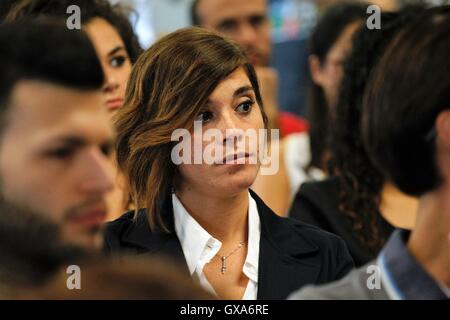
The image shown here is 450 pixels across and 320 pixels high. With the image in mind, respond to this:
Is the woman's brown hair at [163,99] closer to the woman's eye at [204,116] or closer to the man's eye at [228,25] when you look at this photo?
the woman's eye at [204,116]

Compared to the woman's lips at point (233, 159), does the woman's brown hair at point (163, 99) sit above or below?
above

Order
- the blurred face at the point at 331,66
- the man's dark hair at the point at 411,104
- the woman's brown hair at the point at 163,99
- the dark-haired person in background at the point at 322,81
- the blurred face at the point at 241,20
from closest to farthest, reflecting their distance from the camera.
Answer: the man's dark hair at the point at 411,104 → the woman's brown hair at the point at 163,99 → the dark-haired person in background at the point at 322,81 → the blurred face at the point at 331,66 → the blurred face at the point at 241,20

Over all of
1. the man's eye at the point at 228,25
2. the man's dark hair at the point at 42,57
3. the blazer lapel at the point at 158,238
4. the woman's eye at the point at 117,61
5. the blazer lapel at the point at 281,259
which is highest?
the man's eye at the point at 228,25

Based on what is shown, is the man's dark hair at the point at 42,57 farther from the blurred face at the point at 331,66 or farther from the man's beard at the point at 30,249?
the blurred face at the point at 331,66

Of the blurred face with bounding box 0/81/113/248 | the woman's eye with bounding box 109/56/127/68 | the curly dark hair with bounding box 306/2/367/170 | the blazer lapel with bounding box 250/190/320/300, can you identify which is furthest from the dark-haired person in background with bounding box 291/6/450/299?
the curly dark hair with bounding box 306/2/367/170

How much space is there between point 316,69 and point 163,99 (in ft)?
3.78

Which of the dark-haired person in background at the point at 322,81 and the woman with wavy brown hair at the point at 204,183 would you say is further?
the dark-haired person in background at the point at 322,81

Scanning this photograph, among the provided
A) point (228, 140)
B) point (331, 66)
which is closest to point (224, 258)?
point (228, 140)

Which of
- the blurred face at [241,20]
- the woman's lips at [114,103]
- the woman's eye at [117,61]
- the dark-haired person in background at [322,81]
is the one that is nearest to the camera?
the woman's lips at [114,103]

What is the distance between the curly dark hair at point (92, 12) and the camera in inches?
53.1

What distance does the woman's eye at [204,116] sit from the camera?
1.13 metres

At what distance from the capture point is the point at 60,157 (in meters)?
0.76

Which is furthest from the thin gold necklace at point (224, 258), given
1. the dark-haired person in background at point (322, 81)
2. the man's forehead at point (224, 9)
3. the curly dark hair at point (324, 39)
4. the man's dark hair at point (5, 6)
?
the man's forehead at point (224, 9)
